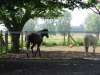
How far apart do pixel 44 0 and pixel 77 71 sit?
8.58 m

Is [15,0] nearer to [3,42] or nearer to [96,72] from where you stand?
[96,72]

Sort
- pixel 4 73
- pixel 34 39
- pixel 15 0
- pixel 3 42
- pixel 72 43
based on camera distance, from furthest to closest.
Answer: pixel 72 43
pixel 3 42
pixel 34 39
pixel 15 0
pixel 4 73

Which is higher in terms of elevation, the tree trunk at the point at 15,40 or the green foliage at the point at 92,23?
the green foliage at the point at 92,23

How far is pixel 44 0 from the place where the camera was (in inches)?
842

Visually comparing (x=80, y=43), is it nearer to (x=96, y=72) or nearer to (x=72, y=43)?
(x=72, y=43)

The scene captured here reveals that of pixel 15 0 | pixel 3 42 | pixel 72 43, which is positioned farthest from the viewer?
pixel 72 43

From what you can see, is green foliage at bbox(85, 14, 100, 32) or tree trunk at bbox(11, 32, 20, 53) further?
green foliage at bbox(85, 14, 100, 32)

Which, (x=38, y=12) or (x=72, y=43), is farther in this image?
(x=72, y=43)

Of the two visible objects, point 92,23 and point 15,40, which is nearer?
point 15,40

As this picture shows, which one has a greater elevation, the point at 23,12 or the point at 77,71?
the point at 23,12

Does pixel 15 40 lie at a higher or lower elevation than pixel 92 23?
lower

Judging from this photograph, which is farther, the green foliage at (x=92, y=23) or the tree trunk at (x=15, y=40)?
the green foliage at (x=92, y=23)

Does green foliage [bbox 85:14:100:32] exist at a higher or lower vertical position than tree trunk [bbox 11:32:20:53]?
higher

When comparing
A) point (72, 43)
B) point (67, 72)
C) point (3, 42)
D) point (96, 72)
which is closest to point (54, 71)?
point (67, 72)
